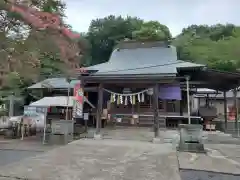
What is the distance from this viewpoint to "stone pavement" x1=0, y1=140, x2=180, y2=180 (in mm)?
5250

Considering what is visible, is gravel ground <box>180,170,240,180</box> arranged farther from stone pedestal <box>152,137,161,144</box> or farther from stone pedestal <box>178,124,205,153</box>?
stone pedestal <box>152,137,161,144</box>

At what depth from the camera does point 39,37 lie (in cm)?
221

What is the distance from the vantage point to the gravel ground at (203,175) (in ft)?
18.3

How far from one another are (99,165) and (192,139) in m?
3.54

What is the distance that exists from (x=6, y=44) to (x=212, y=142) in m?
9.89

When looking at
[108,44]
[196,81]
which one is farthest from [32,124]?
[108,44]

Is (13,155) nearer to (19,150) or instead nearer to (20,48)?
(19,150)

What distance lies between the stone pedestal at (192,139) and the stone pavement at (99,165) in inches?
18.4

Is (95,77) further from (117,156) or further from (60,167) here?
(60,167)

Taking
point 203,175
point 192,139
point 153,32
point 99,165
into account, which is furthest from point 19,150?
point 153,32

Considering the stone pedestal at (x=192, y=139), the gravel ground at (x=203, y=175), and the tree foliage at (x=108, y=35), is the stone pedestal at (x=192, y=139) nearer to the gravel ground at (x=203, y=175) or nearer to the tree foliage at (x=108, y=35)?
the gravel ground at (x=203, y=175)

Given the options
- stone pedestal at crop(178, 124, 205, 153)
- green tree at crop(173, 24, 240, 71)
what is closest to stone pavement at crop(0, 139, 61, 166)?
stone pedestal at crop(178, 124, 205, 153)

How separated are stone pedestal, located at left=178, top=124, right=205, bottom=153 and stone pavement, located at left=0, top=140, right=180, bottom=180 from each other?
0.47 metres

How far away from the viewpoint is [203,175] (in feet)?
18.8
